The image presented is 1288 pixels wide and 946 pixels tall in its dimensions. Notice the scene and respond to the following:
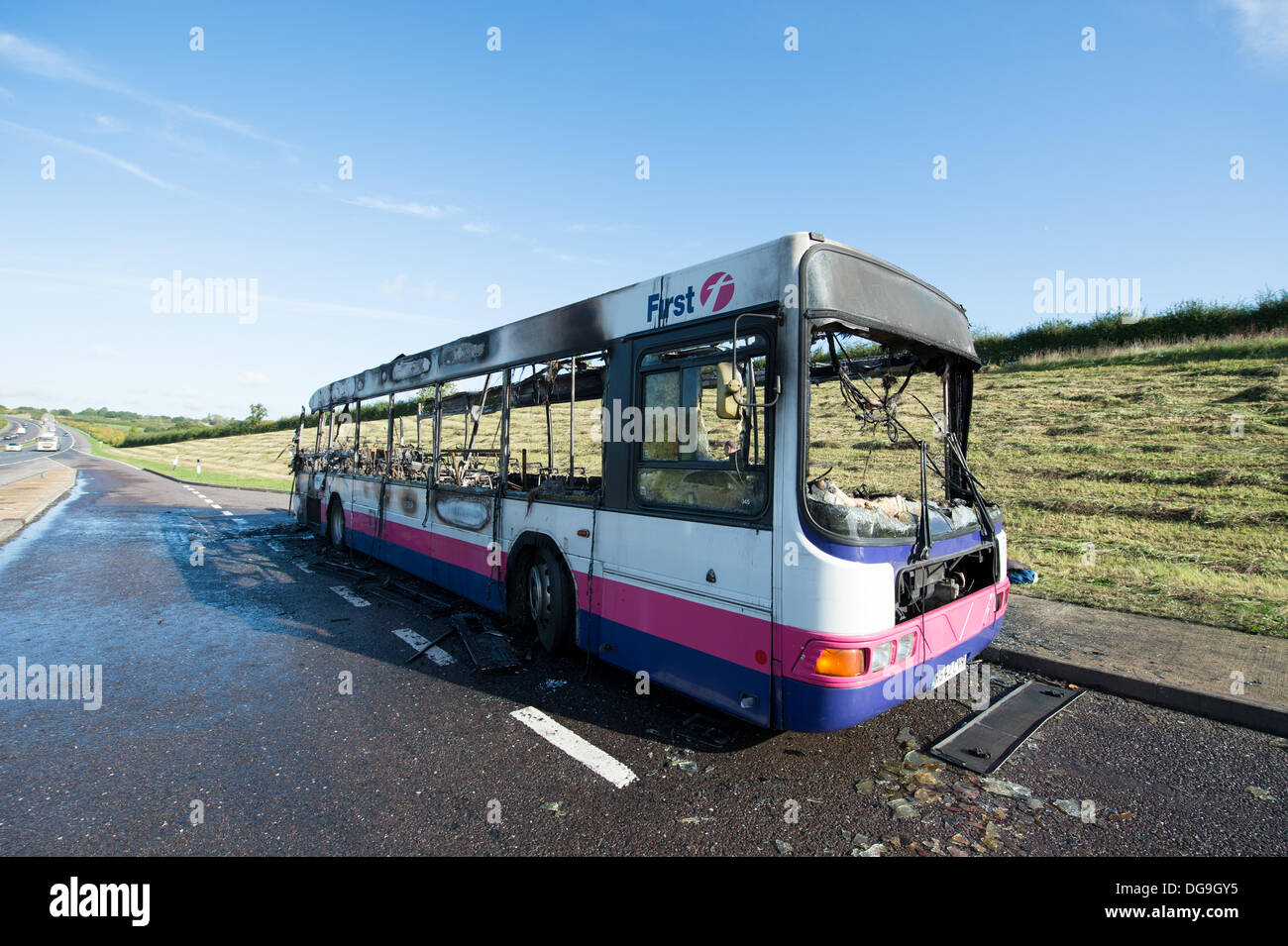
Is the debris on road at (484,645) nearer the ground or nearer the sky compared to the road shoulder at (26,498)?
nearer the ground

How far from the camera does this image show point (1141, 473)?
35.7 ft

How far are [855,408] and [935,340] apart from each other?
771 mm

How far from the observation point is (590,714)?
440 cm

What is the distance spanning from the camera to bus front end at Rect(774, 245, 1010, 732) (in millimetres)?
3291

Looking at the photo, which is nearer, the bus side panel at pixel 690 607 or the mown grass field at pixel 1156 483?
the bus side panel at pixel 690 607

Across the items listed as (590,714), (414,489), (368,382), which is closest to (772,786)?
(590,714)

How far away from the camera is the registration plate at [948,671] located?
389 centimetres

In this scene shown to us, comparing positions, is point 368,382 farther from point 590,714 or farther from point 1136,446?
point 1136,446

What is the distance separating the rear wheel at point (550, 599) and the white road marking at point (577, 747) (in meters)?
0.84

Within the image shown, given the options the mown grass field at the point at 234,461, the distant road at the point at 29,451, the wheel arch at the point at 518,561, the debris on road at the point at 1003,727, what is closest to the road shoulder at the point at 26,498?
the mown grass field at the point at 234,461

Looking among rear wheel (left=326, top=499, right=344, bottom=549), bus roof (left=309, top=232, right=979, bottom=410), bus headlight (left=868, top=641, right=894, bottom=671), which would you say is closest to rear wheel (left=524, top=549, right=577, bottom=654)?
bus roof (left=309, top=232, right=979, bottom=410)

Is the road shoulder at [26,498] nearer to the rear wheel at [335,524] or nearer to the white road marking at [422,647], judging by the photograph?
the rear wheel at [335,524]

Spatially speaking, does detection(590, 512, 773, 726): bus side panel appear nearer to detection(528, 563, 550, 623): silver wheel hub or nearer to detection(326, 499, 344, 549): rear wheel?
detection(528, 563, 550, 623): silver wheel hub

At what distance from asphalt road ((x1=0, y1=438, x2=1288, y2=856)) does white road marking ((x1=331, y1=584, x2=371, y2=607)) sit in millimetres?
1534
